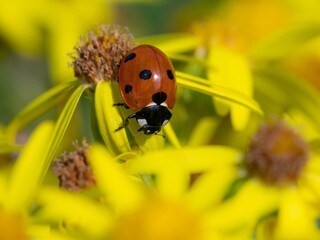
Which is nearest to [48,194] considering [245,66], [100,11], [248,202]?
[248,202]

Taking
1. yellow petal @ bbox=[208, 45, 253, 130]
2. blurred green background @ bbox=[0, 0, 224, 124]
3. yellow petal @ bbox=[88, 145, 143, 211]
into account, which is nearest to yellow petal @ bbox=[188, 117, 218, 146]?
yellow petal @ bbox=[208, 45, 253, 130]

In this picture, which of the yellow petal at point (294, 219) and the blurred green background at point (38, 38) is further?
the blurred green background at point (38, 38)

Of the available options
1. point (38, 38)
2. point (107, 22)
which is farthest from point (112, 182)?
point (107, 22)

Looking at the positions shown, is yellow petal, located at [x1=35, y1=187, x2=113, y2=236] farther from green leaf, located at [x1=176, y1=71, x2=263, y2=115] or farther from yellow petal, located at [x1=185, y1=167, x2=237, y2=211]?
green leaf, located at [x1=176, y1=71, x2=263, y2=115]

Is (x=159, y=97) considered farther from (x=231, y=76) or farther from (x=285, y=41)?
(x=285, y=41)

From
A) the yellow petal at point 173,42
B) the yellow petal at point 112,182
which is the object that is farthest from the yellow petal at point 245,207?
the yellow petal at point 173,42

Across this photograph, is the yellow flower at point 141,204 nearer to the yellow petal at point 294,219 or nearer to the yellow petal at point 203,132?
the yellow petal at point 294,219

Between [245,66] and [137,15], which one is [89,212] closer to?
[245,66]
